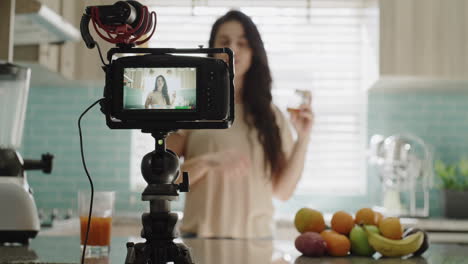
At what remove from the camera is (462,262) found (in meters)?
1.10

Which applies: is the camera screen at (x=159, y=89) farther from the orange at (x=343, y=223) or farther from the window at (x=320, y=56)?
the window at (x=320, y=56)

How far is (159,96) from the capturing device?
0.91 metres

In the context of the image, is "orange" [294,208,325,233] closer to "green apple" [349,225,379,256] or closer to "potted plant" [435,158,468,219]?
"green apple" [349,225,379,256]

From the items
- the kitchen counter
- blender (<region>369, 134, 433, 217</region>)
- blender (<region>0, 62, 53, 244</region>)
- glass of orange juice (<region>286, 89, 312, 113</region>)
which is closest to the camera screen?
the kitchen counter

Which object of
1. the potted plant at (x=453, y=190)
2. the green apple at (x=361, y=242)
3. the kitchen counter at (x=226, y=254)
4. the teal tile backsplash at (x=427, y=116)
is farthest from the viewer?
the teal tile backsplash at (x=427, y=116)

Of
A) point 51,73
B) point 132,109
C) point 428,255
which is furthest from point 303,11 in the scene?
point 132,109

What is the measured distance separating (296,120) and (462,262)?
890 millimetres

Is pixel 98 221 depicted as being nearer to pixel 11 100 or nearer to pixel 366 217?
pixel 366 217

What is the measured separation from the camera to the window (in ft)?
11.8

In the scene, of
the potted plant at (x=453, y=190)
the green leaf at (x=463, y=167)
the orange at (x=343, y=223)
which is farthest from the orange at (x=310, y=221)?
the green leaf at (x=463, y=167)

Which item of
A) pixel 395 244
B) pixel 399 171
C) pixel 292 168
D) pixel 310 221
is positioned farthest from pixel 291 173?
pixel 399 171

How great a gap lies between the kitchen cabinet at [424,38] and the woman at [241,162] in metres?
1.32

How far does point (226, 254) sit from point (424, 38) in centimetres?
237

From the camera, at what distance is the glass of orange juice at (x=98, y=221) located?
1.17 metres
